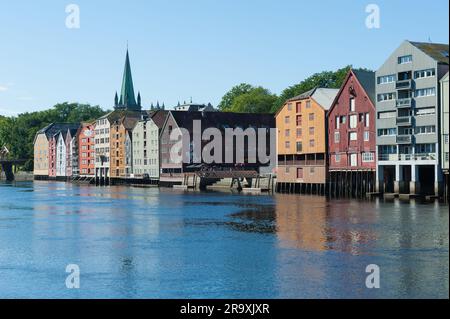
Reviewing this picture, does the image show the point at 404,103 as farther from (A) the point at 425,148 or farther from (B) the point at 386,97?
(A) the point at 425,148

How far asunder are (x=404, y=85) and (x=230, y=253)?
56178 millimetres

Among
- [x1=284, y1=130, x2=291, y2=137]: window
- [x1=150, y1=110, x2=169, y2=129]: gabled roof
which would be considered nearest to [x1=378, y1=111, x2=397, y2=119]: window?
[x1=284, y1=130, x2=291, y2=137]: window

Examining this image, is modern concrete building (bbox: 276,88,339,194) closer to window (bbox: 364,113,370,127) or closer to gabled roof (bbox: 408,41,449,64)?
window (bbox: 364,113,370,127)

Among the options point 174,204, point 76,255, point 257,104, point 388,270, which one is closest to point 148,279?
point 76,255

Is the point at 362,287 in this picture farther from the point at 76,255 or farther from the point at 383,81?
the point at 383,81

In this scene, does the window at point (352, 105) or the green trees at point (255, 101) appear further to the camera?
the green trees at point (255, 101)

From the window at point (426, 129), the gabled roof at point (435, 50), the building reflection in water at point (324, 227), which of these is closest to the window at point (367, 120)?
the window at point (426, 129)

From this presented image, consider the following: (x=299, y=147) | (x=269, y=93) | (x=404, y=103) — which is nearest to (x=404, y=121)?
(x=404, y=103)

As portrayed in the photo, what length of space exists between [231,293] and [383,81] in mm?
69401

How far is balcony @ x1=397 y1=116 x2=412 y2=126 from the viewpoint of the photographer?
88.9 meters

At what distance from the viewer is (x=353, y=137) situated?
330 ft

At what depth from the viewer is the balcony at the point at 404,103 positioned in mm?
88750

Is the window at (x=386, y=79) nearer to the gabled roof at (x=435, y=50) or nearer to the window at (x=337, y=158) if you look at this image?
the gabled roof at (x=435, y=50)

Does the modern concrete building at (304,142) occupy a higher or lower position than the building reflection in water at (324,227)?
higher
